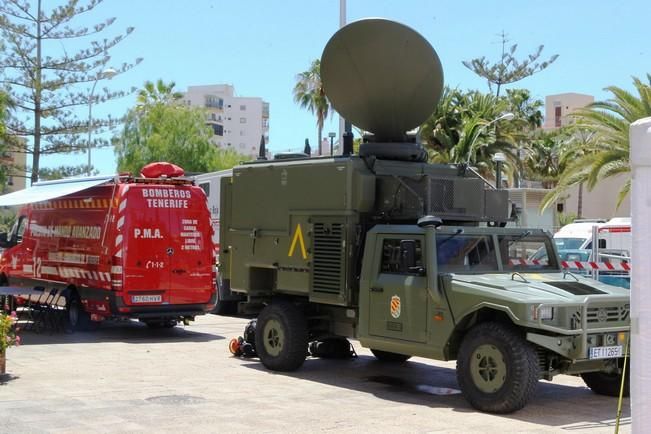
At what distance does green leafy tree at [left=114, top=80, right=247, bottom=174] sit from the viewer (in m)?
49.8

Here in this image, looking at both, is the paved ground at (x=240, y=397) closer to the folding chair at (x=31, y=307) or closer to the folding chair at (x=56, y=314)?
the folding chair at (x=56, y=314)

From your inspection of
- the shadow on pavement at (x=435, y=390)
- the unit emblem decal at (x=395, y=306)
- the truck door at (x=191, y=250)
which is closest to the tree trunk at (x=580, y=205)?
the truck door at (x=191, y=250)

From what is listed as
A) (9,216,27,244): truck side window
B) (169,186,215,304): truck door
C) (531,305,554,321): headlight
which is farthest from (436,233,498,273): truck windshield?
(9,216,27,244): truck side window

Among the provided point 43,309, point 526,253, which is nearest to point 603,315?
point 526,253

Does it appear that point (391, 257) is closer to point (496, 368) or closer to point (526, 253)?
point (526, 253)

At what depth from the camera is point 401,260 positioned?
9859 mm

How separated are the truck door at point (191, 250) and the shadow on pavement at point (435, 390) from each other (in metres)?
2.83

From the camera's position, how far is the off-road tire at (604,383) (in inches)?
389

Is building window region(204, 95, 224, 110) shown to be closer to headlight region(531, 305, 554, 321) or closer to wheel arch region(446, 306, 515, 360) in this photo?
wheel arch region(446, 306, 515, 360)

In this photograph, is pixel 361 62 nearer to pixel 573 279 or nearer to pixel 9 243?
pixel 573 279

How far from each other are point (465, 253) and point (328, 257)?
1863 millimetres

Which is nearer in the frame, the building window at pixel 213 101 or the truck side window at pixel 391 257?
the truck side window at pixel 391 257

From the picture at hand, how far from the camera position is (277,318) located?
38.2 feet

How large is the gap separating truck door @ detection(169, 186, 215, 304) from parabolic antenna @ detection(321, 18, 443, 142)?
4.18m
